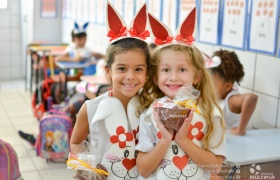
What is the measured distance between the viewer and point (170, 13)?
363cm

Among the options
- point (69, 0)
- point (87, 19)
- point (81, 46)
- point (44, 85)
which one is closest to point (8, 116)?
point (44, 85)

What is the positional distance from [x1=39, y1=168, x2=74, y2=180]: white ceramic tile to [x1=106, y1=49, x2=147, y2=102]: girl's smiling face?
193cm

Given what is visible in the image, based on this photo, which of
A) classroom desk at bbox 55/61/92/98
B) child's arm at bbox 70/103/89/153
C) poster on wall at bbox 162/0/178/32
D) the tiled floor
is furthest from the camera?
classroom desk at bbox 55/61/92/98

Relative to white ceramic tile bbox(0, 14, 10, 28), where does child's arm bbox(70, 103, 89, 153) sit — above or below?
below

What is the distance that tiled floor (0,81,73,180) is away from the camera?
342cm

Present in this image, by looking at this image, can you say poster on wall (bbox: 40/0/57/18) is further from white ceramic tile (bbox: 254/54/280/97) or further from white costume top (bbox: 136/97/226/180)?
white costume top (bbox: 136/97/226/180)

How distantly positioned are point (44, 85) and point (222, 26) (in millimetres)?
2552

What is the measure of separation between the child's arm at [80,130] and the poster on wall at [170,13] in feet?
6.74

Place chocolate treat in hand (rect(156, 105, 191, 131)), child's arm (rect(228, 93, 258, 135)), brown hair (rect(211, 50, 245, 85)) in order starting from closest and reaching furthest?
chocolate treat in hand (rect(156, 105, 191, 131)), child's arm (rect(228, 93, 258, 135)), brown hair (rect(211, 50, 245, 85))

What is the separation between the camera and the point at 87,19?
5.69m

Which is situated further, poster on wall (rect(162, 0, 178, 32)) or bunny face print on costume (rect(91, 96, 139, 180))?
poster on wall (rect(162, 0, 178, 32))

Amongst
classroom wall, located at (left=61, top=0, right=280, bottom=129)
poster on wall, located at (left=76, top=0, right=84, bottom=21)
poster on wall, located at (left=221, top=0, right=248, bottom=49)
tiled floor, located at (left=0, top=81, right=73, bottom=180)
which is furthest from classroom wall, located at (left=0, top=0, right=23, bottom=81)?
classroom wall, located at (left=61, top=0, right=280, bottom=129)

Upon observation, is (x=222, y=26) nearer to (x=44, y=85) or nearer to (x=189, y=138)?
(x=189, y=138)

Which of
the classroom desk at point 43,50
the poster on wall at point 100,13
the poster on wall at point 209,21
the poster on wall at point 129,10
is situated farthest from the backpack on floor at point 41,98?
the poster on wall at point 209,21
